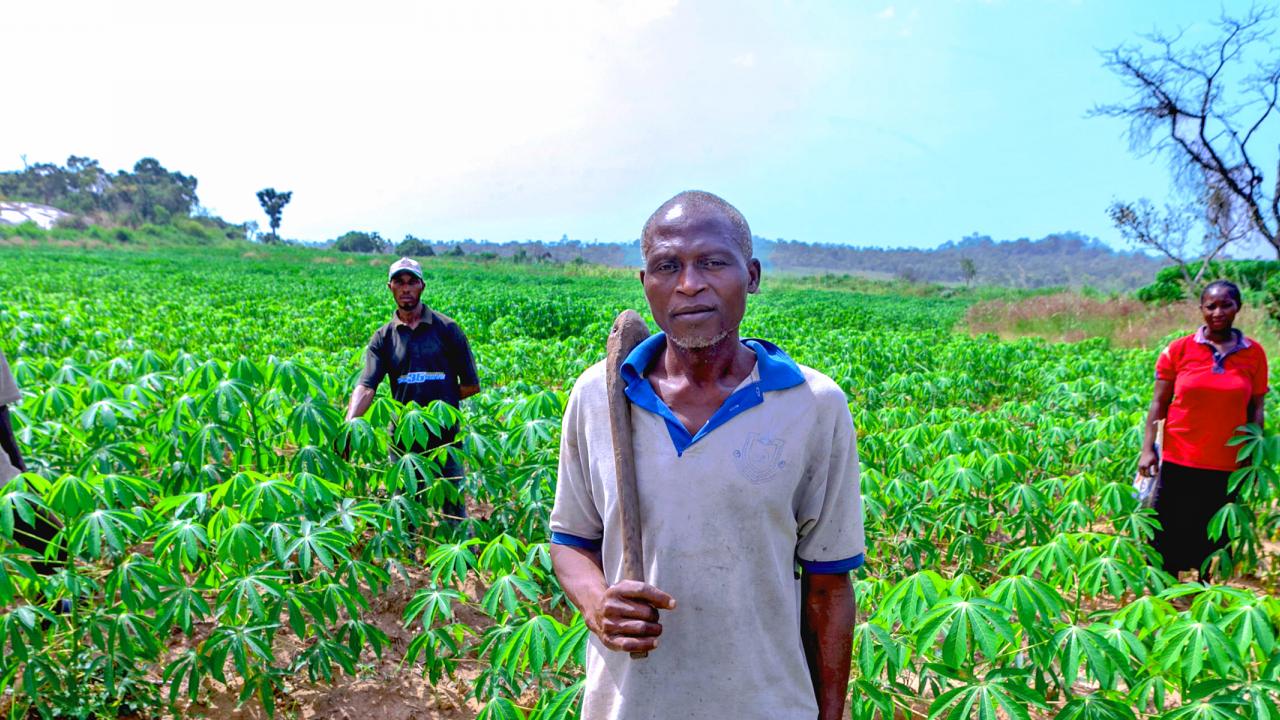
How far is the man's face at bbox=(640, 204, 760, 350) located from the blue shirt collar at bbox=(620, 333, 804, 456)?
76 millimetres

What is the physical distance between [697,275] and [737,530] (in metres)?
0.35

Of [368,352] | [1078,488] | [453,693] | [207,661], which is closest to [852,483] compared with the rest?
[207,661]

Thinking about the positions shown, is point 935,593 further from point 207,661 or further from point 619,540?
point 207,661

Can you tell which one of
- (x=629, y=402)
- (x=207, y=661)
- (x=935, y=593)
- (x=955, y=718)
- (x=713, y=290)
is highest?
(x=713, y=290)

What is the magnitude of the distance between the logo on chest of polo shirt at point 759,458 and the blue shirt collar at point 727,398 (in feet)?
0.15

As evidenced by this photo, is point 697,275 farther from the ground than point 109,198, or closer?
closer

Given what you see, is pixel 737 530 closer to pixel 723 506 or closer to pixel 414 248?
pixel 723 506

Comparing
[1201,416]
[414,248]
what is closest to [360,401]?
[1201,416]

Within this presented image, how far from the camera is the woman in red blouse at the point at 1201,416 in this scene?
10.4 ft

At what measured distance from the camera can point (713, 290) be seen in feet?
3.31

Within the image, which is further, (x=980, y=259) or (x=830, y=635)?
(x=980, y=259)

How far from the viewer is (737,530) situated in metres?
1.00

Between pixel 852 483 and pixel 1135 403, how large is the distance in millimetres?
5449

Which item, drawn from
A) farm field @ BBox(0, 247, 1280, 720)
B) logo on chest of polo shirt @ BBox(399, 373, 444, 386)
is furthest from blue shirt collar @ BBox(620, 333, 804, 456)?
logo on chest of polo shirt @ BBox(399, 373, 444, 386)
